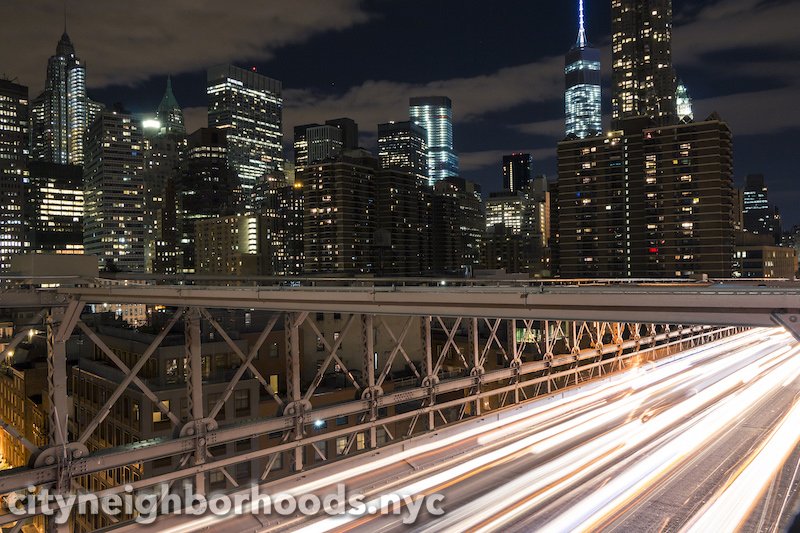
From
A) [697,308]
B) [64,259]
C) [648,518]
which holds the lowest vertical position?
[648,518]

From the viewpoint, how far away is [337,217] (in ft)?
591

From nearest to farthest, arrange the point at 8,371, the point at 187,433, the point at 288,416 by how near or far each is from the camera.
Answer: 1. the point at 187,433
2. the point at 288,416
3. the point at 8,371

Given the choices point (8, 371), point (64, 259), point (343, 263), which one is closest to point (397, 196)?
point (343, 263)

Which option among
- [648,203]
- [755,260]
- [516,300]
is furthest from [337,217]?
[516,300]

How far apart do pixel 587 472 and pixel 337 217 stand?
16788 cm

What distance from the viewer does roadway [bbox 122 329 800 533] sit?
12.4 metres

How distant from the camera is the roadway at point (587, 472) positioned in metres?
12.4

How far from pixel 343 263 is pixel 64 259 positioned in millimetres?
163995

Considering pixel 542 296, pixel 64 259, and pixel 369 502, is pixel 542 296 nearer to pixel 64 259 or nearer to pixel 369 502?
pixel 369 502

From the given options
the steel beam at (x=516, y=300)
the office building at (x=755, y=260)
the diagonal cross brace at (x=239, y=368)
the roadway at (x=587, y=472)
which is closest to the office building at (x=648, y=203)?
the office building at (x=755, y=260)

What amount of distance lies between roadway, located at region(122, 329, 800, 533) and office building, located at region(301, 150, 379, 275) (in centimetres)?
15911

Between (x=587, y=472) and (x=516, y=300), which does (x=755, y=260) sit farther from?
(x=516, y=300)

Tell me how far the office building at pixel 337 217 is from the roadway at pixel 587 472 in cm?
15911

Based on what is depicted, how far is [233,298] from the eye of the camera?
49.3 feet
